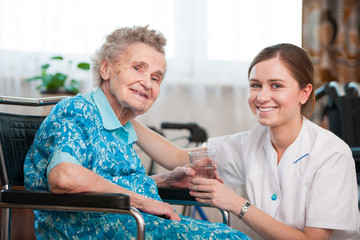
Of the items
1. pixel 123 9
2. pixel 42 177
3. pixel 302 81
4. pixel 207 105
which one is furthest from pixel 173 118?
pixel 42 177

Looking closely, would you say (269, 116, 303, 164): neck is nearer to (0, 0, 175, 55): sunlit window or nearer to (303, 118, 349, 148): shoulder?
(303, 118, 349, 148): shoulder

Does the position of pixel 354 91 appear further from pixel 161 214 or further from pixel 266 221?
pixel 161 214

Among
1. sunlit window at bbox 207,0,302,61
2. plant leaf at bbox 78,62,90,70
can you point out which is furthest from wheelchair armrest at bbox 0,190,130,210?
sunlit window at bbox 207,0,302,61

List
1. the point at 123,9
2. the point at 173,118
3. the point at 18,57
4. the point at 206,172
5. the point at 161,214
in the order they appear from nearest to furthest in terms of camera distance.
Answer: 1. the point at 161,214
2. the point at 206,172
3. the point at 18,57
4. the point at 123,9
5. the point at 173,118

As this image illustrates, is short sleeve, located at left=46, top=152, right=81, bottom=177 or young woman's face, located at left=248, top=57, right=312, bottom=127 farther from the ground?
young woman's face, located at left=248, top=57, right=312, bottom=127

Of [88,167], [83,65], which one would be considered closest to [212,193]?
[88,167]

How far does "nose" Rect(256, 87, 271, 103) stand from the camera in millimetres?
1539

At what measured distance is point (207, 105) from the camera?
3234 mm

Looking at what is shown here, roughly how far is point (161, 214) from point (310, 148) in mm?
635

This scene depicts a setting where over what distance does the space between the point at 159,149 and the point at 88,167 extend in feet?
1.80

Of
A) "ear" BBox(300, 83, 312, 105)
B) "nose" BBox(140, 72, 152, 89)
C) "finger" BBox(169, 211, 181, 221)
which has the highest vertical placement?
"nose" BBox(140, 72, 152, 89)

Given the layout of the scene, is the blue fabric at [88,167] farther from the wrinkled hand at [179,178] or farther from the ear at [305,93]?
the ear at [305,93]

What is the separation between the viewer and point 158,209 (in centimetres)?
125

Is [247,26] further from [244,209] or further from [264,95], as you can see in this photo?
[244,209]
